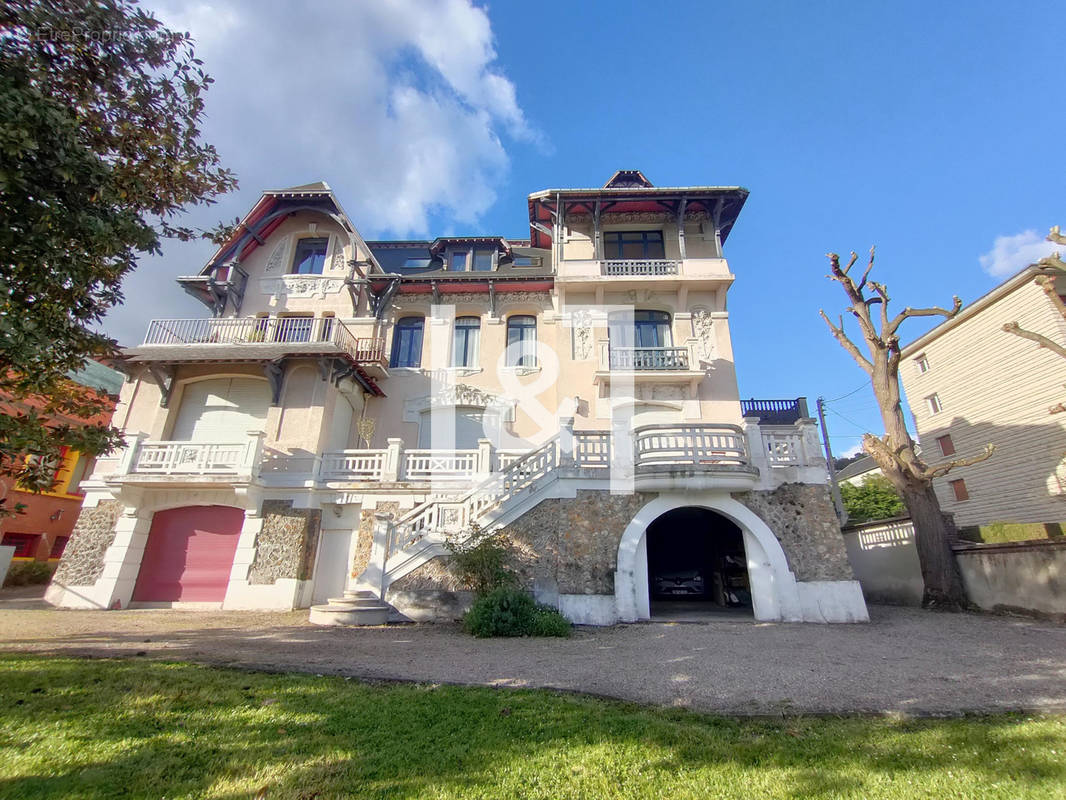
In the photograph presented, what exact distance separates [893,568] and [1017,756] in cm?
1138

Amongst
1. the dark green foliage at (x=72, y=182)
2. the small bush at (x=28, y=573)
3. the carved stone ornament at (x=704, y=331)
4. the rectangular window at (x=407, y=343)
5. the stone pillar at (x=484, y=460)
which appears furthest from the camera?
the rectangular window at (x=407, y=343)

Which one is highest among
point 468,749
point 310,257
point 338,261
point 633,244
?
point 633,244

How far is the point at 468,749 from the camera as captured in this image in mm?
3453

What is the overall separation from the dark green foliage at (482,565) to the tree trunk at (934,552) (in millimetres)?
9681

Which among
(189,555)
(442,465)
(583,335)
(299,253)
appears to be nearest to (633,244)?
(583,335)

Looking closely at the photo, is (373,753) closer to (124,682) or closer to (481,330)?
(124,682)

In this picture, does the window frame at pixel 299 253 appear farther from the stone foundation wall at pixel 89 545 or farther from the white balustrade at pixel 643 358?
the white balustrade at pixel 643 358

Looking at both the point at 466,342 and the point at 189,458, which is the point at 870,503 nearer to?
the point at 466,342

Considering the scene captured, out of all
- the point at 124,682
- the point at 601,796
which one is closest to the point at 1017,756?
the point at 601,796

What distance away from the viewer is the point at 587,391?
49.9 ft

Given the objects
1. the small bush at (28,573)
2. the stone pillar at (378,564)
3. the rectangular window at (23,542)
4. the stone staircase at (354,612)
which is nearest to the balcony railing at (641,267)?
the stone pillar at (378,564)

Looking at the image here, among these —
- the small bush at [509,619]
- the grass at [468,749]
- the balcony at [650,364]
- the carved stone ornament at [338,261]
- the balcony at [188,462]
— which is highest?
the carved stone ornament at [338,261]

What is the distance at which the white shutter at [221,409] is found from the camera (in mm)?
13836

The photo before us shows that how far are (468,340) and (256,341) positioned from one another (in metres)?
6.54
